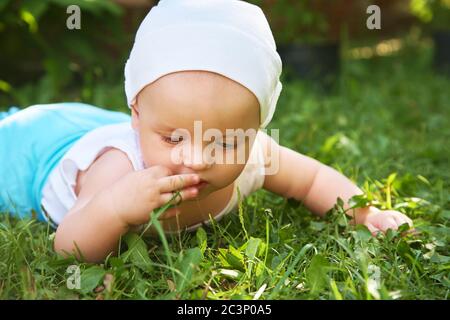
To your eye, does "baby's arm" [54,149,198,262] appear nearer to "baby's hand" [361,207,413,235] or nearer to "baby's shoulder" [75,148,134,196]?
"baby's shoulder" [75,148,134,196]

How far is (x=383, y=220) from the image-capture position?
1.65 meters

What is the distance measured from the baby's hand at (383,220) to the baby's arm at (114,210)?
53 cm

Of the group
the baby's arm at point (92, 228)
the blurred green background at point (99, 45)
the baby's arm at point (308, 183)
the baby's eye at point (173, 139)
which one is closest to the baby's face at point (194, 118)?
the baby's eye at point (173, 139)

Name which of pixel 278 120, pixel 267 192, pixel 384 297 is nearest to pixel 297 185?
pixel 267 192

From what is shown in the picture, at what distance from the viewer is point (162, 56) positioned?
132 cm

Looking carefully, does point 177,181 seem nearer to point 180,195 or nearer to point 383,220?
point 180,195

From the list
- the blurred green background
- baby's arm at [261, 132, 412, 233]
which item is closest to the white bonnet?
baby's arm at [261, 132, 412, 233]

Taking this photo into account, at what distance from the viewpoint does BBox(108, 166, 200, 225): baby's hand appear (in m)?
1.35

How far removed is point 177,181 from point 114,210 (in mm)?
→ 161

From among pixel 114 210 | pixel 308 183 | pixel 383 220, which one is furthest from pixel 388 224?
pixel 114 210

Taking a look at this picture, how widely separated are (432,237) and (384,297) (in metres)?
0.44

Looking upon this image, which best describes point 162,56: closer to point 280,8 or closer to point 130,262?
point 130,262

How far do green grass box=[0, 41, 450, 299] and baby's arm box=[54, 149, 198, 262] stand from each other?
43mm

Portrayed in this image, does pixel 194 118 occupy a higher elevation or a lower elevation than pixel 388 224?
higher
